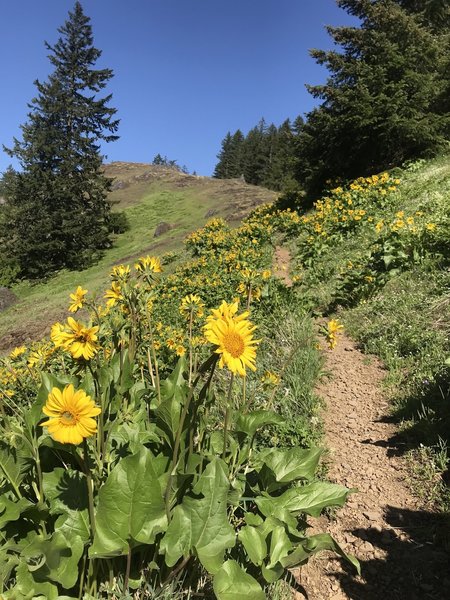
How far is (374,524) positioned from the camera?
7.38 feet

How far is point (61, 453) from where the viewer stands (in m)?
1.91

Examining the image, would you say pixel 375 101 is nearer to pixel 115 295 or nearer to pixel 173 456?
pixel 115 295

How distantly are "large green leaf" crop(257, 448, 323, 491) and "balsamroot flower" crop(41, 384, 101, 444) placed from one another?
1.03 m

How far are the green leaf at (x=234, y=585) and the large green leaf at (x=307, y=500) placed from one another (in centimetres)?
36

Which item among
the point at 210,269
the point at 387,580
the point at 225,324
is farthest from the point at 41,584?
the point at 210,269

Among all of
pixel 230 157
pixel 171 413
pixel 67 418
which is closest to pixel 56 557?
pixel 67 418

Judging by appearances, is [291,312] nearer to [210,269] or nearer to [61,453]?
[61,453]

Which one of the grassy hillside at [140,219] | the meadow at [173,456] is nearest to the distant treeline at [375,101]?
the grassy hillside at [140,219]

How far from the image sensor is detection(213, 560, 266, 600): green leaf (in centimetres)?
148

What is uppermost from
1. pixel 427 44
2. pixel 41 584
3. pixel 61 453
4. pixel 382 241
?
pixel 427 44

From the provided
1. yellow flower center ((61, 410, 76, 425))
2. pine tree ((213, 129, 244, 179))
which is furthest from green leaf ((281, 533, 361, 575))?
pine tree ((213, 129, 244, 179))

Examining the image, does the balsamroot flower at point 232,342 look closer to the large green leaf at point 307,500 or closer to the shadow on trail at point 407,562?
the large green leaf at point 307,500

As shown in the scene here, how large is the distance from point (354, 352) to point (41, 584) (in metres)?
3.35

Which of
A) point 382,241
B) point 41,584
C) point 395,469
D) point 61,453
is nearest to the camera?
point 41,584
